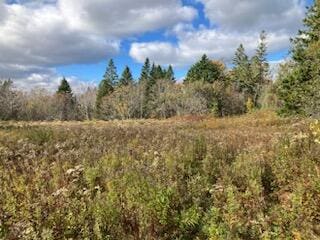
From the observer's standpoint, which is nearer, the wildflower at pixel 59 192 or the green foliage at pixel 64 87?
the wildflower at pixel 59 192

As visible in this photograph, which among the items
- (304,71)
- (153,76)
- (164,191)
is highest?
(153,76)

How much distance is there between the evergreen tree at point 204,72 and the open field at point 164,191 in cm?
7488

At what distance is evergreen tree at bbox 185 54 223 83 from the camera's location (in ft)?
275

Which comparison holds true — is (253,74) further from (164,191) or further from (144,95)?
(164,191)

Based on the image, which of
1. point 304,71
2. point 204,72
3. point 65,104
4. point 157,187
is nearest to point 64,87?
point 65,104

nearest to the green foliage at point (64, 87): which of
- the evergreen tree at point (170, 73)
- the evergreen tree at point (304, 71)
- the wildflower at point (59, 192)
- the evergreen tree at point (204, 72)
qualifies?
the evergreen tree at point (170, 73)

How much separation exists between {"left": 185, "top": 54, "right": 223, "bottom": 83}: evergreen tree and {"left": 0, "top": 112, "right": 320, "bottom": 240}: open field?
246 feet

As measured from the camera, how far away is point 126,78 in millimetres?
101562

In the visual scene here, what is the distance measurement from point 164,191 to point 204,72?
3111 inches

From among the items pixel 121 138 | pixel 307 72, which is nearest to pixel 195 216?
pixel 121 138

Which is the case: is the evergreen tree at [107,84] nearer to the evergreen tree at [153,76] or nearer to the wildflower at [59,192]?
the evergreen tree at [153,76]

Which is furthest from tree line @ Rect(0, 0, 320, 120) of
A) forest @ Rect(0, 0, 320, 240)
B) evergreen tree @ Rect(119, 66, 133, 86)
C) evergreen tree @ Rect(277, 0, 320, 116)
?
forest @ Rect(0, 0, 320, 240)

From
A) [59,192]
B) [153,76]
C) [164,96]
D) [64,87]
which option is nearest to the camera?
[59,192]

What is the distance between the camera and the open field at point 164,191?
5.74 metres
